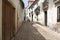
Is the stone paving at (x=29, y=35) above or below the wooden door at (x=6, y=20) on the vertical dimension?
below

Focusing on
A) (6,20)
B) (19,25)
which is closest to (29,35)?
(6,20)

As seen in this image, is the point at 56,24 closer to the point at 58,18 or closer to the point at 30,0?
the point at 58,18

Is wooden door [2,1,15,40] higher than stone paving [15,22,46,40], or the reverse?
wooden door [2,1,15,40]

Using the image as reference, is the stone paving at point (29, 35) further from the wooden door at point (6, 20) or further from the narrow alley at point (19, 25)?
the wooden door at point (6, 20)

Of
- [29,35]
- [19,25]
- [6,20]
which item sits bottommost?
[29,35]

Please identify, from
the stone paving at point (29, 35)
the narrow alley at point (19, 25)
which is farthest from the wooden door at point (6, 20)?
the stone paving at point (29, 35)

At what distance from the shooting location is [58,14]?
1332 centimetres

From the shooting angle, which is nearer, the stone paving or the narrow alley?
the narrow alley

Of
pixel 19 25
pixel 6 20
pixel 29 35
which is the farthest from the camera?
pixel 19 25

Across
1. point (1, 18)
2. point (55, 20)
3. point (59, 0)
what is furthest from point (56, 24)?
point (1, 18)

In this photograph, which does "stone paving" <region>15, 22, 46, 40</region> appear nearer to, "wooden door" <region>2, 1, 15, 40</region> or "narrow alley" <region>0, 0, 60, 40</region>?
"narrow alley" <region>0, 0, 60, 40</region>

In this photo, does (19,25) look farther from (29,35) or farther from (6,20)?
(6,20)

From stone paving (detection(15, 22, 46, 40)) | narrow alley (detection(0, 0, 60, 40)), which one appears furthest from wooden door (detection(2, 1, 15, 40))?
stone paving (detection(15, 22, 46, 40))

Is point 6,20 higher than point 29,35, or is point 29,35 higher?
point 6,20
